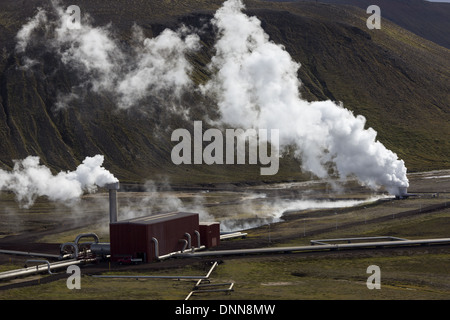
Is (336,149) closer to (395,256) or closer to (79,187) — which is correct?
(79,187)

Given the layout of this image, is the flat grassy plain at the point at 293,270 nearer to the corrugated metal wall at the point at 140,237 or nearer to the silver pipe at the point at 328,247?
the silver pipe at the point at 328,247

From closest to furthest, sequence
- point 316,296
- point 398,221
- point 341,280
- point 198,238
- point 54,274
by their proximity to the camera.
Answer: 1. point 316,296
2. point 341,280
3. point 54,274
4. point 198,238
5. point 398,221

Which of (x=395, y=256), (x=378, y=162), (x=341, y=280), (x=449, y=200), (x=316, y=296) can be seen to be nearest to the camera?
(x=316, y=296)

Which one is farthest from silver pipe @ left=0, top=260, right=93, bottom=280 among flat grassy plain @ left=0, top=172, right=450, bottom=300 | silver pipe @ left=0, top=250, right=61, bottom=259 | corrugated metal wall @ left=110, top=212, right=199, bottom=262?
silver pipe @ left=0, top=250, right=61, bottom=259

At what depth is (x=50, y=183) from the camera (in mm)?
151750

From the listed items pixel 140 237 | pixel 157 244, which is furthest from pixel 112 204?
pixel 157 244

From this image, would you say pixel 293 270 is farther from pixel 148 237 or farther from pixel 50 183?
pixel 50 183

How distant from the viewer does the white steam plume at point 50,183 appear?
130788mm

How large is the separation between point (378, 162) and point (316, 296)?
99439 millimetres

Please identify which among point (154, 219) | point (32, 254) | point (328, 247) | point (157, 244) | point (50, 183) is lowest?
point (32, 254)

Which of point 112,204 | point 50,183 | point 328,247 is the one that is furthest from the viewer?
point 50,183

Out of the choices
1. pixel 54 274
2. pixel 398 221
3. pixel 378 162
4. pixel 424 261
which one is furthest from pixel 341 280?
pixel 378 162

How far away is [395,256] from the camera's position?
277ft

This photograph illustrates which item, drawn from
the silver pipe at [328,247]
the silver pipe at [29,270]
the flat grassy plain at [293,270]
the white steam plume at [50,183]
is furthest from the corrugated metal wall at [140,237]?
the white steam plume at [50,183]
